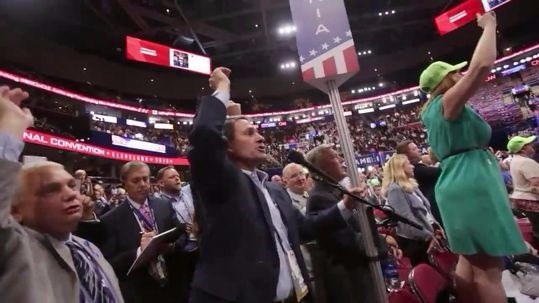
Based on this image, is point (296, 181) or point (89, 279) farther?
point (296, 181)

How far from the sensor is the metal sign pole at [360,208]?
1.67 meters

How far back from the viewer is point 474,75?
174 centimetres

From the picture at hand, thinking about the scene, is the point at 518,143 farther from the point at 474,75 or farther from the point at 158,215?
the point at 158,215

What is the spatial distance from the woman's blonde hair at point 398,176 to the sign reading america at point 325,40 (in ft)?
→ 7.88

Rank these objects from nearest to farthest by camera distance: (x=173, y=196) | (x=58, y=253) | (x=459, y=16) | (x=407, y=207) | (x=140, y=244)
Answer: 1. (x=58, y=253)
2. (x=140, y=244)
3. (x=407, y=207)
4. (x=173, y=196)
5. (x=459, y=16)

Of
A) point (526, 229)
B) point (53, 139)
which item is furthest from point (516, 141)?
point (53, 139)

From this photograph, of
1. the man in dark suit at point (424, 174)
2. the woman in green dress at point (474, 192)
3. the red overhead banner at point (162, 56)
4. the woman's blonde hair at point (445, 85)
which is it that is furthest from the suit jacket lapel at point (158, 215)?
the red overhead banner at point (162, 56)

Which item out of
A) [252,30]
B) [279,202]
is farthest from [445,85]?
[252,30]

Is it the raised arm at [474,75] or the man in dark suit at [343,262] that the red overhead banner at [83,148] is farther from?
the raised arm at [474,75]

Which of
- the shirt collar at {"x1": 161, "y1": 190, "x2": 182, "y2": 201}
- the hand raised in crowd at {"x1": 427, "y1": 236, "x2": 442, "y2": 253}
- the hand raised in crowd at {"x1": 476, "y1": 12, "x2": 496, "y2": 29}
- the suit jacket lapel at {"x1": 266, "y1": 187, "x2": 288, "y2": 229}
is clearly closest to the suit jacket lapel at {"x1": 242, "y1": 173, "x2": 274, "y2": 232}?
the suit jacket lapel at {"x1": 266, "y1": 187, "x2": 288, "y2": 229}

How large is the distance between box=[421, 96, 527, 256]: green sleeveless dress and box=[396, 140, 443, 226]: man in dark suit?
1.98 m

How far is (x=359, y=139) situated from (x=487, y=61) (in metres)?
26.2

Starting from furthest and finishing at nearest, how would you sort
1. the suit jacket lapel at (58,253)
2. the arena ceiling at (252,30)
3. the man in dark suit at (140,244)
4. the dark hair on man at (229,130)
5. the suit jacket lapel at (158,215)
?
the arena ceiling at (252,30)
the suit jacket lapel at (158,215)
the man in dark suit at (140,244)
the dark hair on man at (229,130)
the suit jacket lapel at (58,253)

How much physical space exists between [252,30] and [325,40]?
2196cm
